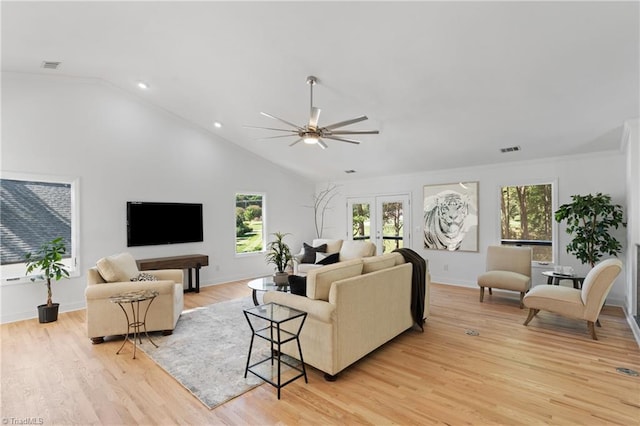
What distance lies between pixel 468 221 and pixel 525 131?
212cm

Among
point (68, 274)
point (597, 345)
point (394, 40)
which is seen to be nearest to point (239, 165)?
point (68, 274)

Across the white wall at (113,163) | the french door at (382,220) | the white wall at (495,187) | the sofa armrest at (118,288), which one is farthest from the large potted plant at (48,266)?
the white wall at (495,187)

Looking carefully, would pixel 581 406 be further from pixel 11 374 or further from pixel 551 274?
pixel 11 374

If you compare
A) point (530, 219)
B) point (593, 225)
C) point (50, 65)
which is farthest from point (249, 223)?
point (593, 225)

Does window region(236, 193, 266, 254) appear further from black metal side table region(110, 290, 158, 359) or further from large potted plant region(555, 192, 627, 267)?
large potted plant region(555, 192, 627, 267)

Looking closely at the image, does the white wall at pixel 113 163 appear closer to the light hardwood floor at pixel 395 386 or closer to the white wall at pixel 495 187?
the light hardwood floor at pixel 395 386

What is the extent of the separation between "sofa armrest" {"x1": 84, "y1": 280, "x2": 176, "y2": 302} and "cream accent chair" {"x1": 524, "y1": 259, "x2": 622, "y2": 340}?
4.53m

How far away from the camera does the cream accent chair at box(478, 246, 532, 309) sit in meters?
4.83

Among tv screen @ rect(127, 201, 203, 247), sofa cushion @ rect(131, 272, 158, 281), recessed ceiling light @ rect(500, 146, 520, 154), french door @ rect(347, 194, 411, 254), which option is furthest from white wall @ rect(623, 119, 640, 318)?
tv screen @ rect(127, 201, 203, 247)

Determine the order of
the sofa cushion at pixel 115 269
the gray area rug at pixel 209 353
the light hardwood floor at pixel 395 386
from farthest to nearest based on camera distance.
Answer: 1. the sofa cushion at pixel 115 269
2. the gray area rug at pixel 209 353
3. the light hardwood floor at pixel 395 386

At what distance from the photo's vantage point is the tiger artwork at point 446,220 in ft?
20.8

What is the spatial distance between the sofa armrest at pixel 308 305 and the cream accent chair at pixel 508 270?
11.7 ft

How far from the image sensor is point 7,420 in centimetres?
224

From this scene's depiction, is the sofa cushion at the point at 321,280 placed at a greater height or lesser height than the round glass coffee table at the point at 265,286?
greater
